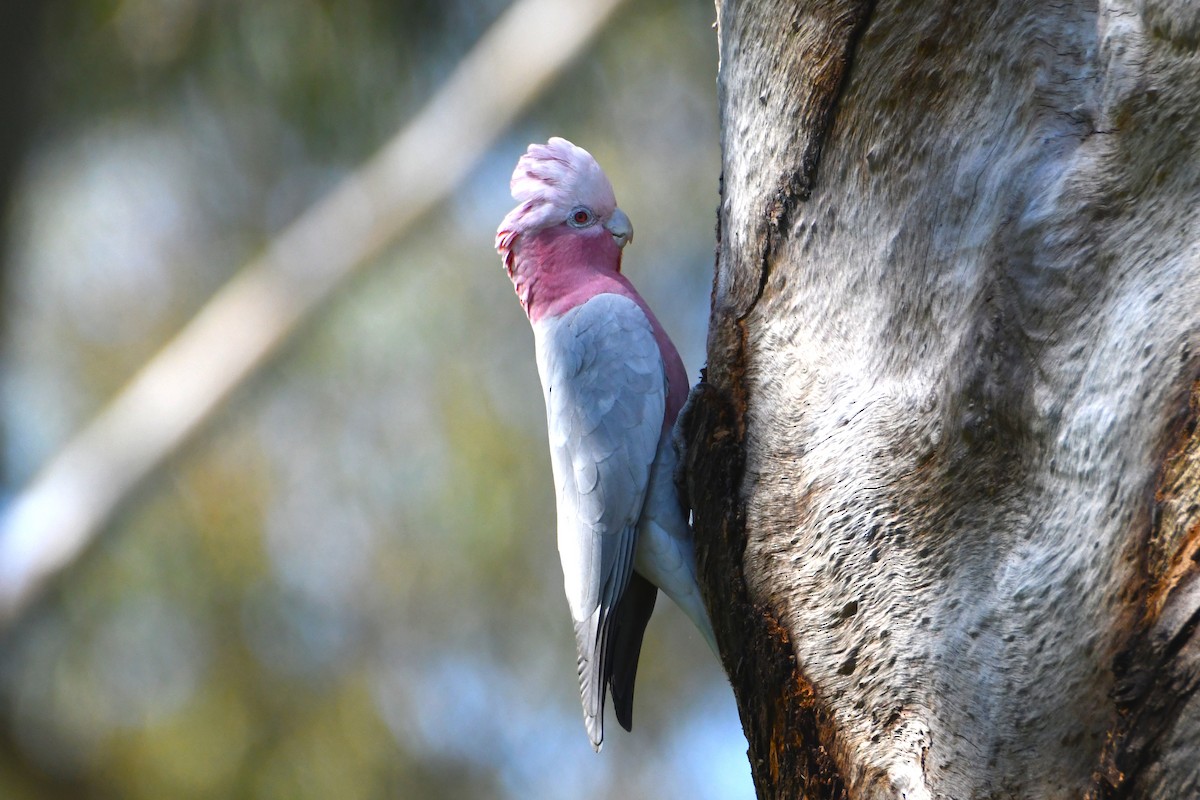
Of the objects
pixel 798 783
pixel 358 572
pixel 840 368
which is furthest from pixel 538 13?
pixel 798 783

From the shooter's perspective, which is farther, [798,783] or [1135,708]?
[798,783]

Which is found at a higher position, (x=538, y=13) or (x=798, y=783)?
(x=538, y=13)

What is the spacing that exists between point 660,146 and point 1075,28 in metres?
3.87

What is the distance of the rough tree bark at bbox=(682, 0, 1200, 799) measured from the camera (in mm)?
1181

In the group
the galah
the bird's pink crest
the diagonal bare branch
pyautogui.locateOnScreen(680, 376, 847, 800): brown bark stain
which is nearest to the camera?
pyautogui.locateOnScreen(680, 376, 847, 800): brown bark stain

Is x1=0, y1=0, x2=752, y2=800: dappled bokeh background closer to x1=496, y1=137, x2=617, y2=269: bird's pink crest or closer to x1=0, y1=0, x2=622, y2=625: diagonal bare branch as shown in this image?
x1=0, y1=0, x2=622, y2=625: diagonal bare branch

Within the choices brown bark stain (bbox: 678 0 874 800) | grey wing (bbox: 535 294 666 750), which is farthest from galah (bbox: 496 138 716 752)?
brown bark stain (bbox: 678 0 874 800)

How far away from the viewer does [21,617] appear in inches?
152

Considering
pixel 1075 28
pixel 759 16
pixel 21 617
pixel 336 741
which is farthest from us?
pixel 336 741

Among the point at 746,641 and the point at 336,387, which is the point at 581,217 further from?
the point at 336,387

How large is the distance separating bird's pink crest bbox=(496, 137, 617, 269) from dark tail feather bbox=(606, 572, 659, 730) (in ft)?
3.07

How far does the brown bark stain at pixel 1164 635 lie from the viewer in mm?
1104

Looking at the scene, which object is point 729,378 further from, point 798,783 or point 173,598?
point 173,598

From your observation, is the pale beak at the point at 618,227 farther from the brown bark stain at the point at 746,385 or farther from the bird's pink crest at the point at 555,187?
the brown bark stain at the point at 746,385
